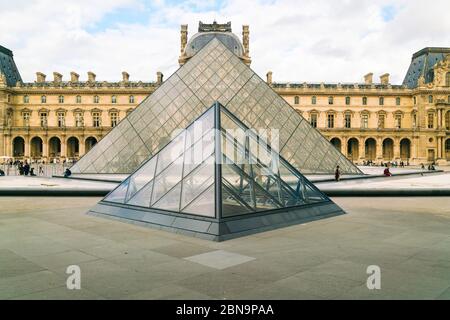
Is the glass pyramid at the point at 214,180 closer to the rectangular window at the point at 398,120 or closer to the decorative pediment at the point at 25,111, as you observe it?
the decorative pediment at the point at 25,111

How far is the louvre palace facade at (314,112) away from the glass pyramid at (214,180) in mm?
49205

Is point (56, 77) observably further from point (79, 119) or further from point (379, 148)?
point (379, 148)

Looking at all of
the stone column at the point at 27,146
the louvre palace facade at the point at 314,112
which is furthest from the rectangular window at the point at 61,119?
the stone column at the point at 27,146

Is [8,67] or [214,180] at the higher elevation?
[8,67]

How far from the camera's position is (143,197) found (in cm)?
807

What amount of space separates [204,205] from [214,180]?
1.70 ft

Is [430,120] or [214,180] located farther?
[430,120]

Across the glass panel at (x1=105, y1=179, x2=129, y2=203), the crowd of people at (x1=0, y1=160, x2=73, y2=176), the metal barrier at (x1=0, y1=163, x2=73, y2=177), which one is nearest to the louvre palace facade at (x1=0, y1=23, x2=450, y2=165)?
the crowd of people at (x1=0, y1=160, x2=73, y2=176)

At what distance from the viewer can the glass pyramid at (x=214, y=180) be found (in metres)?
6.96

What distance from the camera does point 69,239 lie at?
5.93 metres

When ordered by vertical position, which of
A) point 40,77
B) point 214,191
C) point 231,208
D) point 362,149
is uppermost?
point 40,77

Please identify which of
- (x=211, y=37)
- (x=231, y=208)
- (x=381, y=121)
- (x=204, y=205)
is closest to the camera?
(x=204, y=205)

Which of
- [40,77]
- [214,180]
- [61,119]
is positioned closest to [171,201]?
[214,180]
